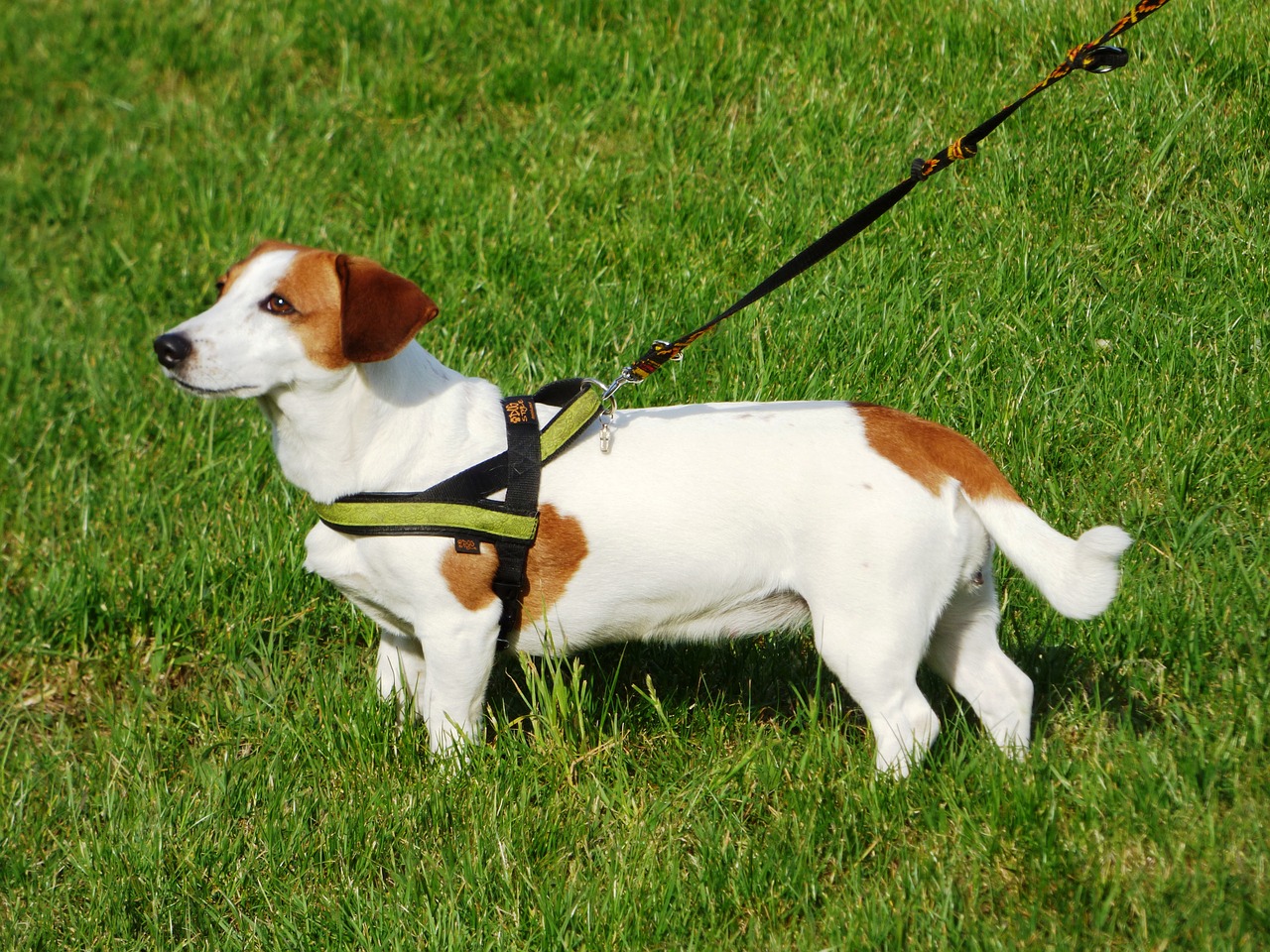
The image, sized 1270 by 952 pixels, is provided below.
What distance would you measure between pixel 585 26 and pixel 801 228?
202 centimetres

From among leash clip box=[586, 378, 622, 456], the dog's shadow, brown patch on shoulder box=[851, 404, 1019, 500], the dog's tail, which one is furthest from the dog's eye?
the dog's tail

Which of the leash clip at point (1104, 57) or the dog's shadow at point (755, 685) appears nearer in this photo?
Result: the leash clip at point (1104, 57)

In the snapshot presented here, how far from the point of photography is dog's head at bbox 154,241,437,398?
301 centimetres

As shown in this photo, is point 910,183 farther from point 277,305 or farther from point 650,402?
point 277,305

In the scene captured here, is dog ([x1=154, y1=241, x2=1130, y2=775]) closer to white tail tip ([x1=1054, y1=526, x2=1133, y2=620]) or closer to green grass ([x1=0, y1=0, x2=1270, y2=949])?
white tail tip ([x1=1054, y1=526, x2=1133, y2=620])

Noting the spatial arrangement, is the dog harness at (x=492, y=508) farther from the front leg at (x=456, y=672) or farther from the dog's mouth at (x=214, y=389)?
the dog's mouth at (x=214, y=389)

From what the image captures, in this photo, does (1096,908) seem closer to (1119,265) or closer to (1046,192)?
(1119,265)

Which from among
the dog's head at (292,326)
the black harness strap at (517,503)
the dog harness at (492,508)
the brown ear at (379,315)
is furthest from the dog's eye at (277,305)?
the black harness strap at (517,503)

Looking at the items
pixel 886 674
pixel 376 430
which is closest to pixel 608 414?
pixel 376 430

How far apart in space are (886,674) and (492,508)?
3.63ft

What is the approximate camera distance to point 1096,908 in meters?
2.58

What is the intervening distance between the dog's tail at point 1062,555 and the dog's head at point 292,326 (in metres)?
1.55

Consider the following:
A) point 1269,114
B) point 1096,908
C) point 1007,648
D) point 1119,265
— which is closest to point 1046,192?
point 1119,265

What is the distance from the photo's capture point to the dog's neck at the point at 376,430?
10.5ft
